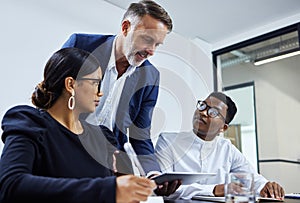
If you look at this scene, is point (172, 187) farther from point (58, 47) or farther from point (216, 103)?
point (58, 47)

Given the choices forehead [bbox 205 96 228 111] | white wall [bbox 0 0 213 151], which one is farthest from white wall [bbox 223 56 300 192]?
forehead [bbox 205 96 228 111]

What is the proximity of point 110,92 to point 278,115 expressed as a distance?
2900 millimetres

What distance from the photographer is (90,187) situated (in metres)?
0.69

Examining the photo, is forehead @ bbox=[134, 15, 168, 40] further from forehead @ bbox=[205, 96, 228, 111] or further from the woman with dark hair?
forehead @ bbox=[205, 96, 228, 111]

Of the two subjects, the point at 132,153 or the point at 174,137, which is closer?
the point at 132,153

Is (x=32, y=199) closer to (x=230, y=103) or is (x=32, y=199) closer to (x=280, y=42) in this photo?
(x=230, y=103)

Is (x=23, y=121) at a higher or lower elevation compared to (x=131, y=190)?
higher

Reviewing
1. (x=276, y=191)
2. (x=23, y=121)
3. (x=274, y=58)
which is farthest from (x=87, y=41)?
(x=274, y=58)

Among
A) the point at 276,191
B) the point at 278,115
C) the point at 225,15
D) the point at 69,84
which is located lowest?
the point at 276,191

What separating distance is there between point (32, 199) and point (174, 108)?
2.60 meters

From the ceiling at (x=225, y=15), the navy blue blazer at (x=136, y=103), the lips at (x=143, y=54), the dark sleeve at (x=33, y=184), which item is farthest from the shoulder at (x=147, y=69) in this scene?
the ceiling at (x=225, y=15)

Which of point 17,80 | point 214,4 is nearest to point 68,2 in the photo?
point 17,80

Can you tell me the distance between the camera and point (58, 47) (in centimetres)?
247

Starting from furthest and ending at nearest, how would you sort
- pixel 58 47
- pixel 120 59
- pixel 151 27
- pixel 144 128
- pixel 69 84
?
pixel 58 47
pixel 144 128
pixel 120 59
pixel 151 27
pixel 69 84
